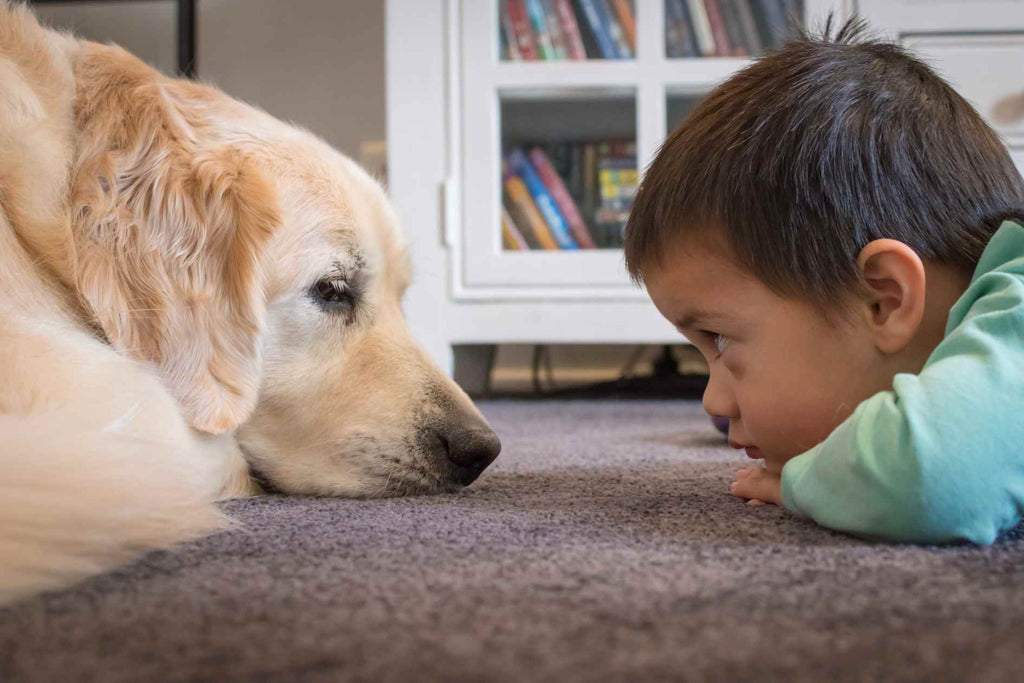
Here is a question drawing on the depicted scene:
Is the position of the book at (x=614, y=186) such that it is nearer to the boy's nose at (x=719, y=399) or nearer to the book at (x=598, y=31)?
the book at (x=598, y=31)

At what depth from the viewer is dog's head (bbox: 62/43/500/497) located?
82cm

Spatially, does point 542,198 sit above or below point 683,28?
below

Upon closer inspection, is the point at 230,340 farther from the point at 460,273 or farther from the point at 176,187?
the point at 460,273

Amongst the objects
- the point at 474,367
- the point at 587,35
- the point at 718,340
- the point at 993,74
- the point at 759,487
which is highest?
the point at 587,35

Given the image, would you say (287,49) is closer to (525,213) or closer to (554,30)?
(554,30)

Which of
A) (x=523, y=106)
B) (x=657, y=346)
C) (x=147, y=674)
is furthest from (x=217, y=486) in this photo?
(x=657, y=346)

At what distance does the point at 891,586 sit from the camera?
49 centimetres

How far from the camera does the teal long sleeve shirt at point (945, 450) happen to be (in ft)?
1.88

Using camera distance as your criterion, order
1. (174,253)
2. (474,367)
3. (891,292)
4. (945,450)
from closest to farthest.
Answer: (945,450), (891,292), (174,253), (474,367)

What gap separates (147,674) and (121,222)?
545 millimetres

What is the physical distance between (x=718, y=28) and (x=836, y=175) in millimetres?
1437

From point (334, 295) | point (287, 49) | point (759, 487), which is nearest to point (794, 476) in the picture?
point (759, 487)

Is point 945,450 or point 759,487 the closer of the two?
point 945,450

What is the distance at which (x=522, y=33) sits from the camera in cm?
205
